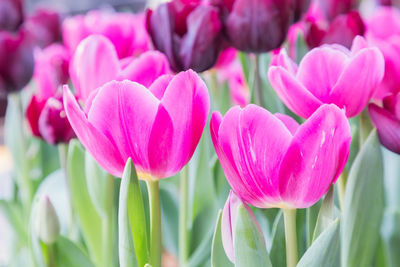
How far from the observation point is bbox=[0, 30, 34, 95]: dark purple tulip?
1.60 ft

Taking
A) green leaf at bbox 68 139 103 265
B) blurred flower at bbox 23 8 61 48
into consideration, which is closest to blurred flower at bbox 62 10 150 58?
blurred flower at bbox 23 8 61 48

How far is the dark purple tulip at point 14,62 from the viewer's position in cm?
49

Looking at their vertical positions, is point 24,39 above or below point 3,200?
above

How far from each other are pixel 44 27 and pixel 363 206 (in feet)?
1.50

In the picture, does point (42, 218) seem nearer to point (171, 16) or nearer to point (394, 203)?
point (171, 16)

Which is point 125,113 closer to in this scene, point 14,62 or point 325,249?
point 325,249

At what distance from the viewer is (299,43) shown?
479 mm

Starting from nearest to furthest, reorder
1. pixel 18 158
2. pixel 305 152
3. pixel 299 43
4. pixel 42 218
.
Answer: pixel 305 152
pixel 42 218
pixel 299 43
pixel 18 158

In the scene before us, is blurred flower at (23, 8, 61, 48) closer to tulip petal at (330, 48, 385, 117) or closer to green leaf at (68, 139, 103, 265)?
green leaf at (68, 139, 103, 265)

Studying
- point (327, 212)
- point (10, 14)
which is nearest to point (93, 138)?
point (327, 212)

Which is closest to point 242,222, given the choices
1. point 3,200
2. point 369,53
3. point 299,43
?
point 369,53

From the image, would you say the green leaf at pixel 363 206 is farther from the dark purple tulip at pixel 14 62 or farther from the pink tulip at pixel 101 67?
the dark purple tulip at pixel 14 62

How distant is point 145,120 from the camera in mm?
272

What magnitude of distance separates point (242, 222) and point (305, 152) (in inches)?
1.8
